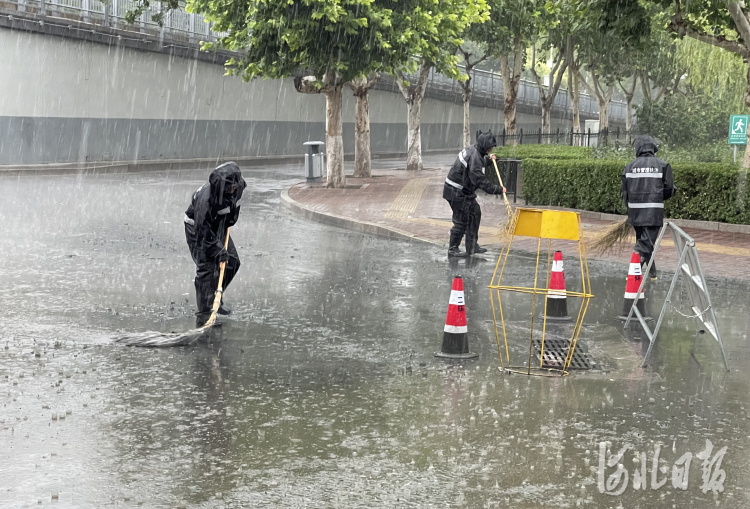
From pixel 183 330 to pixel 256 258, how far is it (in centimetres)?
447

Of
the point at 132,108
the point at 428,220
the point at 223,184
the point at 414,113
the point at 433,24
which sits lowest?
the point at 428,220

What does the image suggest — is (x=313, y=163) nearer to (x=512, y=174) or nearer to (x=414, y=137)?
(x=512, y=174)

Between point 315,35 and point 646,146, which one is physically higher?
point 315,35

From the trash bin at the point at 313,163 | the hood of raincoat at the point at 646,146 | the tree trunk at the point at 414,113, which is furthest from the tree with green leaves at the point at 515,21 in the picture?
the hood of raincoat at the point at 646,146

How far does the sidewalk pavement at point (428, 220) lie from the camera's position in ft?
44.0

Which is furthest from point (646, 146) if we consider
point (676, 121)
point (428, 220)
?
point (676, 121)

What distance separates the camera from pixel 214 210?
8664 mm

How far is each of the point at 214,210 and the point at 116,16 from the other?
91.9ft

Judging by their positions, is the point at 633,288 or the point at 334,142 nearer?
the point at 633,288

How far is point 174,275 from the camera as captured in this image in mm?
11695

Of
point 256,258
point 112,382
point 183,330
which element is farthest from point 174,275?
point 112,382

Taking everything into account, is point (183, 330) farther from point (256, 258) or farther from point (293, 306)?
point (256, 258)

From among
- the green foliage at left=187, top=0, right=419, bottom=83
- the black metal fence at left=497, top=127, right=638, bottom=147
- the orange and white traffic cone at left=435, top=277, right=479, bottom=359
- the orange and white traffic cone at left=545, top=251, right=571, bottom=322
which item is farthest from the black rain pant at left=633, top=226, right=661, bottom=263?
the black metal fence at left=497, top=127, right=638, bottom=147

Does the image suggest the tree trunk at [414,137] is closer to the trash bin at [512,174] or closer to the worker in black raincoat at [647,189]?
the trash bin at [512,174]
